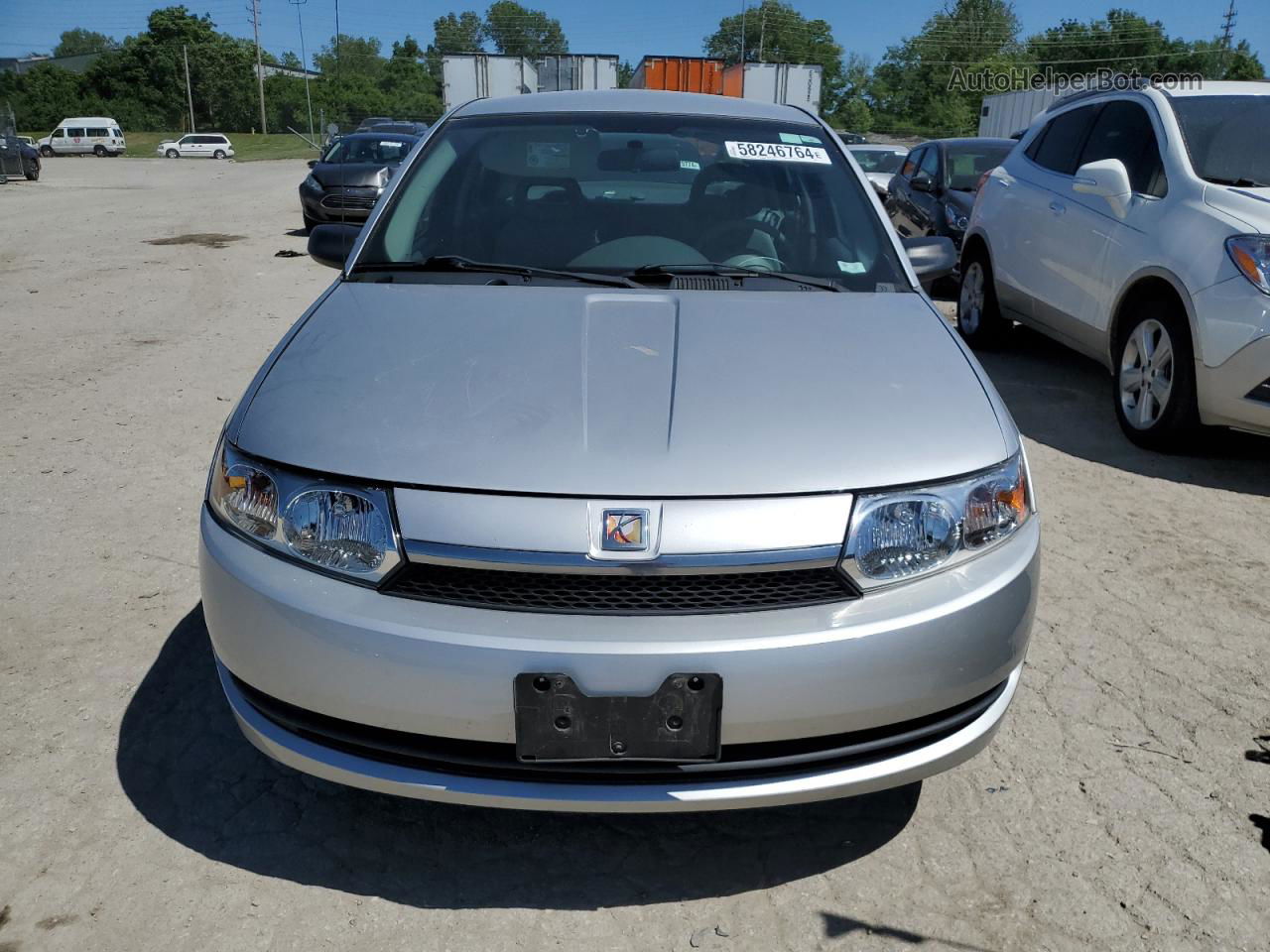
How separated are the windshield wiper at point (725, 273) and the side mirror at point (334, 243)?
1023 mm

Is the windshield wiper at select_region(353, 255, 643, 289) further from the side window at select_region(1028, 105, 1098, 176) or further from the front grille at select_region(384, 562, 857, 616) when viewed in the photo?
the side window at select_region(1028, 105, 1098, 176)

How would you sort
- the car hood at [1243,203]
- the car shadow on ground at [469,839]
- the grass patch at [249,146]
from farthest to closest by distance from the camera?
1. the grass patch at [249,146]
2. the car hood at [1243,203]
3. the car shadow on ground at [469,839]

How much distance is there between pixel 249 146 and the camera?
66.5 metres

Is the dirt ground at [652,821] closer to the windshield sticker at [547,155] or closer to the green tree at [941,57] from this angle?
the windshield sticker at [547,155]

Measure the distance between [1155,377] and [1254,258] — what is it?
2.44 ft

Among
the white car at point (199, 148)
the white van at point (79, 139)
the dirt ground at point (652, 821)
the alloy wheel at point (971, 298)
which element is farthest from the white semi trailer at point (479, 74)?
the white van at point (79, 139)

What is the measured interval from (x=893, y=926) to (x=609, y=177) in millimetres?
2355

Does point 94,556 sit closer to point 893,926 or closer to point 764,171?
point 764,171

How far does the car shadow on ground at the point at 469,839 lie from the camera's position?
86.7 inches

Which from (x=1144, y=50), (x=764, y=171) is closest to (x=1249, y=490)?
(x=764, y=171)

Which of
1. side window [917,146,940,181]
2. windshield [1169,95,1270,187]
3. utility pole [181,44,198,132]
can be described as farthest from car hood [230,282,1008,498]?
A: utility pole [181,44,198,132]

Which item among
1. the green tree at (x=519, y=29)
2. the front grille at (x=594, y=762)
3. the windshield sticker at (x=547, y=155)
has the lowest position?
the front grille at (x=594, y=762)

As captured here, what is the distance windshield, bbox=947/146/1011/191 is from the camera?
33.8 feet

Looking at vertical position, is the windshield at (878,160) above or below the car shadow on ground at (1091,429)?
above
